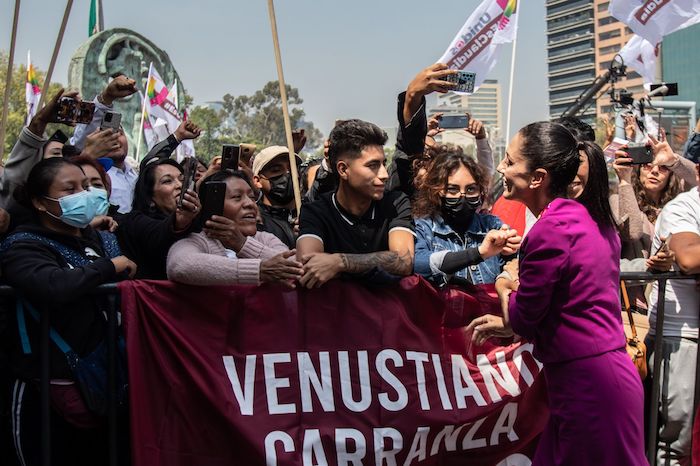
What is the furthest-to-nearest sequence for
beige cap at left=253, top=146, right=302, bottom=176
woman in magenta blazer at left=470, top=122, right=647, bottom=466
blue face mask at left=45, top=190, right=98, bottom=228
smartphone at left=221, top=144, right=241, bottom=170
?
beige cap at left=253, top=146, right=302, bottom=176, smartphone at left=221, top=144, right=241, bottom=170, blue face mask at left=45, top=190, right=98, bottom=228, woman in magenta blazer at left=470, top=122, right=647, bottom=466

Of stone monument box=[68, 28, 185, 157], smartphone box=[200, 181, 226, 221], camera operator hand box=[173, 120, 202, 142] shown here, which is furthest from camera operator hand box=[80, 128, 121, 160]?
stone monument box=[68, 28, 185, 157]

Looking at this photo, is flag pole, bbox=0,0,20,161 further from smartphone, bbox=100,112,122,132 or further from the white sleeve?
the white sleeve

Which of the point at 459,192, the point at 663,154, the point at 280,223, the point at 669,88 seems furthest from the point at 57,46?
the point at 669,88

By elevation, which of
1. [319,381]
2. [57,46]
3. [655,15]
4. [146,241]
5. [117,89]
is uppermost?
[655,15]

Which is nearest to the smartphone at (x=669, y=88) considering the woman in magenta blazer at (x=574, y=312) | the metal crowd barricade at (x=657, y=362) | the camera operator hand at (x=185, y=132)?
the metal crowd barricade at (x=657, y=362)

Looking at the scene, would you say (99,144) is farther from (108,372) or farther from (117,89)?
(108,372)

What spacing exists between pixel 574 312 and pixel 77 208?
7.90 feet

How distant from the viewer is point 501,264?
445 centimetres

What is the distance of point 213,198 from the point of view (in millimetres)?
3924

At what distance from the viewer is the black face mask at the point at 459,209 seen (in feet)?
14.3

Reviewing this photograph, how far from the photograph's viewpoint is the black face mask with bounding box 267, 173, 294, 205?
5645 millimetres

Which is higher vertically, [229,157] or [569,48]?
[569,48]

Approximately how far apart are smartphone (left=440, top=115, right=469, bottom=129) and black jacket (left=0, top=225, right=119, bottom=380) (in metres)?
2.56

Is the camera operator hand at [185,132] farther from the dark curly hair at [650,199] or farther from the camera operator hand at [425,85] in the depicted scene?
the dark curly hair at [650,199]
